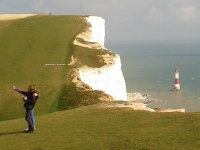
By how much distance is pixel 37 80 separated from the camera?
133 feet

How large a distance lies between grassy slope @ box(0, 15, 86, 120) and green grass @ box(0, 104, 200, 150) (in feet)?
47.0

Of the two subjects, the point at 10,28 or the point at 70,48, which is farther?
the point at 10,28

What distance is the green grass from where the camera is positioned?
14.9m

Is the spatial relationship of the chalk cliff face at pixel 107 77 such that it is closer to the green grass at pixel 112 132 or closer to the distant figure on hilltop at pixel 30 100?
the green grass at pixel 112 132

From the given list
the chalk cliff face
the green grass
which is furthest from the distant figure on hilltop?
the chalk cliff face

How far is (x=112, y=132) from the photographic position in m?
17.2

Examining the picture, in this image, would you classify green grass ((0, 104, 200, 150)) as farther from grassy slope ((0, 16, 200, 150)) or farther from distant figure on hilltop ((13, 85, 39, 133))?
distant figure on hilltop ((13, 85, 39, 133))

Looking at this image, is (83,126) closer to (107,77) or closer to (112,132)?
(112,132)

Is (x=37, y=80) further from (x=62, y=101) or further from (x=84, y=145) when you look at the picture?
(x=84, y=145)

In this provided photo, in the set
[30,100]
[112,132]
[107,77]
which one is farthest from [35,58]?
[112,132]

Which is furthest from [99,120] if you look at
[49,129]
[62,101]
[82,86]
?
[82,86]

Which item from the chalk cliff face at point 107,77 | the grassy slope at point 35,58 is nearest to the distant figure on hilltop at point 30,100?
the grassy slope at point 35,58

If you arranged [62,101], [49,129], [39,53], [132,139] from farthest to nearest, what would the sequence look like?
[39,53] < [62,101] < [49,129] < [132,139]

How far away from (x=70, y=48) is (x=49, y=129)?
36605 millimetres
